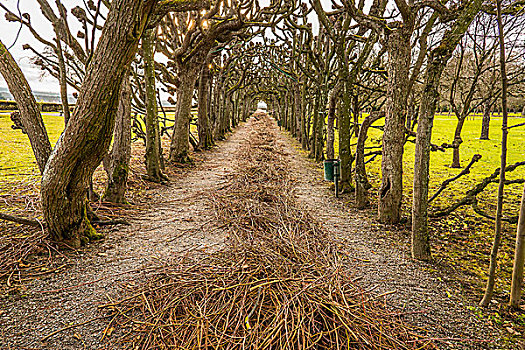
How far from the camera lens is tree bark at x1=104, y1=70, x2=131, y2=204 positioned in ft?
18.3

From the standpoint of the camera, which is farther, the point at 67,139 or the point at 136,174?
the point at 136,174

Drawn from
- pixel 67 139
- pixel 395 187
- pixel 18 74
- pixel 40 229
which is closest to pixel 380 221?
pixel 395 187

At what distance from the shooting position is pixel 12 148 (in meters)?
10.9

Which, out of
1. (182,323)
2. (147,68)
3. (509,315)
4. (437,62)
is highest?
(147,68)

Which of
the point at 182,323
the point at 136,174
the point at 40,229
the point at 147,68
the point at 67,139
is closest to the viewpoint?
the point at 182,323

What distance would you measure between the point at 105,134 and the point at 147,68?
4377 millimetres

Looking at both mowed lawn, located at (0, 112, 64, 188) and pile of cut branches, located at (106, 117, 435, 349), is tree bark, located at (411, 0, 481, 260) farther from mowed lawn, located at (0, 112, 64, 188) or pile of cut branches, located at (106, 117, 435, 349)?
mowed lawn, located at (0, 112, 64, 188)

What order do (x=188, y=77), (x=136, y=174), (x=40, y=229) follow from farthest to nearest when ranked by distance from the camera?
1. (x=188, y=77)
2. (x=136, y=174)
3. (x=40, y=229)

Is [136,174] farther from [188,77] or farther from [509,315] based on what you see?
[509,315]

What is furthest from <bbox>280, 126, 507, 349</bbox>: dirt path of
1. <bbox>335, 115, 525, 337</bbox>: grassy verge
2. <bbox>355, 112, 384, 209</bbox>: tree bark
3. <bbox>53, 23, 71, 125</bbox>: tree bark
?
<bbox>53, 23, 71, 125</bbox>: tree bark

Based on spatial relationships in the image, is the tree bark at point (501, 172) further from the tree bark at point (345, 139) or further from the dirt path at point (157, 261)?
the tree bark at point (345, 139)

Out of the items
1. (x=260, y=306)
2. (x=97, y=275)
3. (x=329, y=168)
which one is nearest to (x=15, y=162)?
(x=97, y=275)

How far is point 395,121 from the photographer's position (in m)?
4.83

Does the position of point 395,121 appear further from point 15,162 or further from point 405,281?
point 15,162
